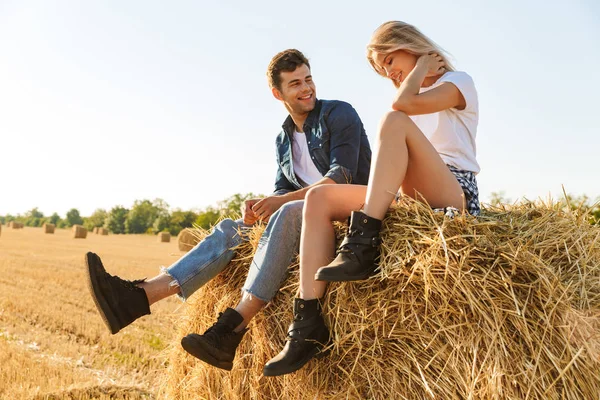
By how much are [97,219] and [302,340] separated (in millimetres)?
76419

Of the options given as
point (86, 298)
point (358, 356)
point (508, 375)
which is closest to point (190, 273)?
point (358, 356)

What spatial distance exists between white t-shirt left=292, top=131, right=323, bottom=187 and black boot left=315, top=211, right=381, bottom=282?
134 centimetres

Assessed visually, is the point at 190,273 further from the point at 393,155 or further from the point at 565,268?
the point at 565,268

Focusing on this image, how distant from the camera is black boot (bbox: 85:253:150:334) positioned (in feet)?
9.25

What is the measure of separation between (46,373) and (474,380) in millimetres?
3074

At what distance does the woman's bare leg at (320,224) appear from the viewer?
250cm

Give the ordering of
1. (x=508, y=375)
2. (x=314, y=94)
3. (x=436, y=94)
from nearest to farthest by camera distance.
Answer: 1. (x=508, y=375)
2. (x=436, y=94)
3. (x=314, y=94)

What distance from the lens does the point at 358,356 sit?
242 centimetres

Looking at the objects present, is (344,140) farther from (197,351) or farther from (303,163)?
(197,351)

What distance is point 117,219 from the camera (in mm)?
67562

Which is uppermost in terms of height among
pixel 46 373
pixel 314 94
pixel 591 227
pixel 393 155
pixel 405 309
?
pixel 314 94

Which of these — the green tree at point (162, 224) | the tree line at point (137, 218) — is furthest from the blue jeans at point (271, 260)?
the green tree at point (162, 224)

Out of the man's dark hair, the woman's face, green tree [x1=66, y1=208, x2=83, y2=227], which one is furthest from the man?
green tree [x1=66, y1=208, x2=83, y2=227]

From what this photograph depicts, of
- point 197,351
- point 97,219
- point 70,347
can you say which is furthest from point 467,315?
point 97,219
